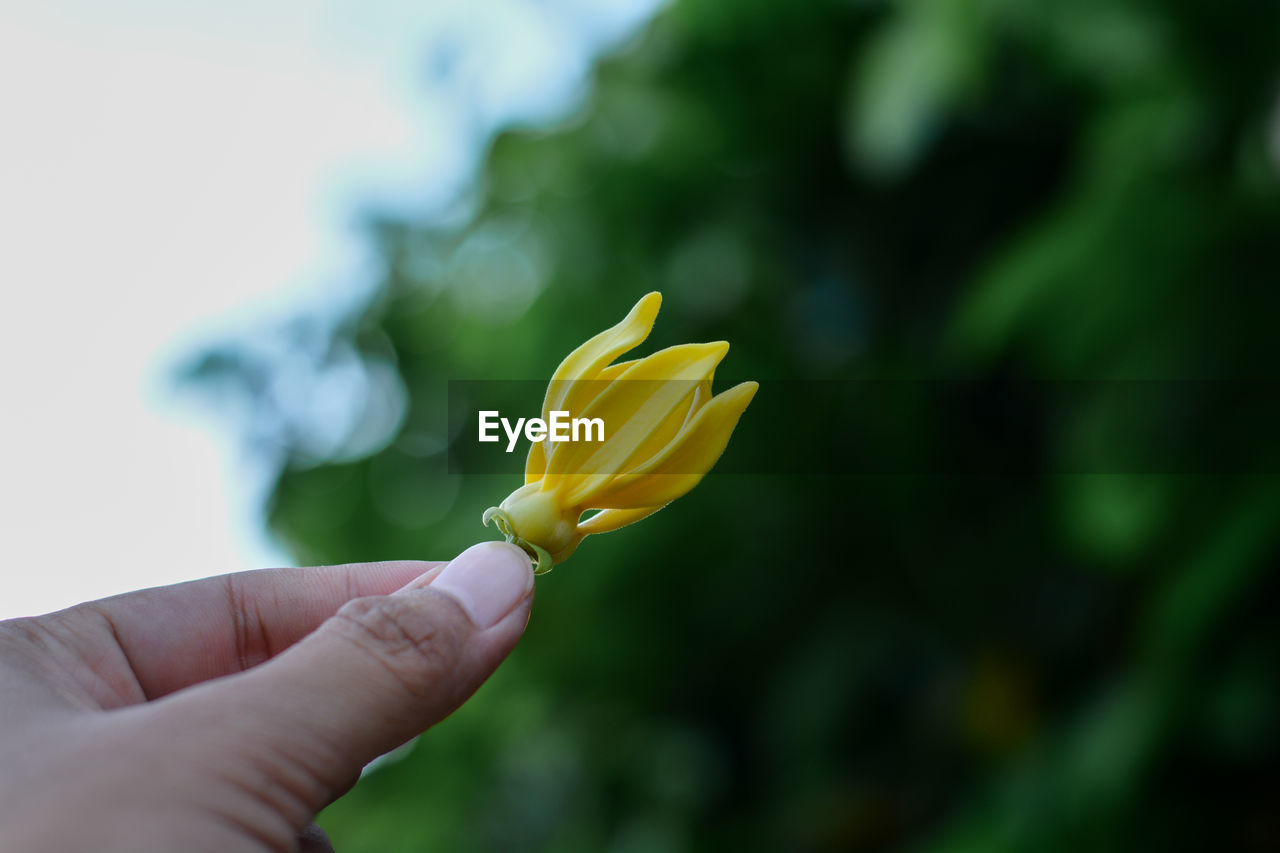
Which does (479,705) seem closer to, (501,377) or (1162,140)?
(501,377)

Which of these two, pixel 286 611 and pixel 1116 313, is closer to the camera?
pixel 286 611

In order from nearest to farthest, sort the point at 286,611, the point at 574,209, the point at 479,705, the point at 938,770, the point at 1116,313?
the point at 286,611 → the point at 1116,313 → the point at 574,209 → the point at 938,770 → the point at 479,705

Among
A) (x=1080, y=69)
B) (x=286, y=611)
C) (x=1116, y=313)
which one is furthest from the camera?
(x=1080, y=69)

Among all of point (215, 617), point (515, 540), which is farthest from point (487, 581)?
point (215, 617)

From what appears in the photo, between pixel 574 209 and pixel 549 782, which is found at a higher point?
pixel 574 209

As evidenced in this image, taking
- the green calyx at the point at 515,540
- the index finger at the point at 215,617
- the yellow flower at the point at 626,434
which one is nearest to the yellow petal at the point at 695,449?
the yellow flower at the point at 626,434

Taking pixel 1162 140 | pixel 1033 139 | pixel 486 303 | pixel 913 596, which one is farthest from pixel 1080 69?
pixel 486 303
